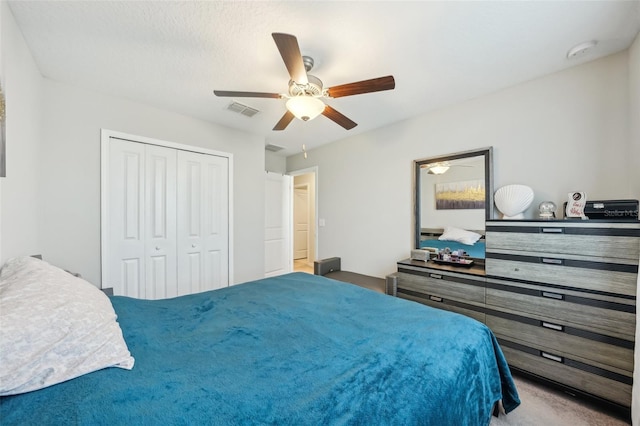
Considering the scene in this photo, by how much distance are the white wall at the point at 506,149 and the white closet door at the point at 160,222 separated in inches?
91.0

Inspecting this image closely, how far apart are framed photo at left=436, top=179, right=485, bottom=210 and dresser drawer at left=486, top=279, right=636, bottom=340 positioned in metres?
0.84

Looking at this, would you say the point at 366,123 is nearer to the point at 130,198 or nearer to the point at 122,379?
the point at 130,198

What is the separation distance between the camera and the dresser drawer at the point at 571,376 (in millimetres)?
1539

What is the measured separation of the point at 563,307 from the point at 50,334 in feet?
9.08

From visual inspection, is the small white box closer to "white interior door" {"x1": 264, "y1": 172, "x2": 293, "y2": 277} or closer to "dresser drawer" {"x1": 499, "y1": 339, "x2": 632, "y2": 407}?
"dresser drawer" {"x1": 499, "y1": 339, "x2": 632, "y2": 407}

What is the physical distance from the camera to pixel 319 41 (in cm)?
171

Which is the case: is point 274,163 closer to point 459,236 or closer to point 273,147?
point 273,147

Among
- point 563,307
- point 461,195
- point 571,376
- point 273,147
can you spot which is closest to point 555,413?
point 571,376

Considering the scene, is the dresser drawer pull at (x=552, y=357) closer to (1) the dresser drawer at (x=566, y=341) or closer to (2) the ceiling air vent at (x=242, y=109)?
(1) the dresser drawer at (x=566, y=341)

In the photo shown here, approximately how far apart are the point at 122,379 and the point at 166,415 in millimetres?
251

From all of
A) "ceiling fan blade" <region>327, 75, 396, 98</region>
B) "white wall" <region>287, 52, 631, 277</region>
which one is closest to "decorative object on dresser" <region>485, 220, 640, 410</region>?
"white wall" <region>287, 52, 631, 277</region>

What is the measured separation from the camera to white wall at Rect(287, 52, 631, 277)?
1895 millimetres

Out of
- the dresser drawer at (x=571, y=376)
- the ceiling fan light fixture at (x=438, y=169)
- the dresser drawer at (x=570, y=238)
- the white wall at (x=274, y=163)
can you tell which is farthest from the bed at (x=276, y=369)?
the white wall at (x=274, y=163)

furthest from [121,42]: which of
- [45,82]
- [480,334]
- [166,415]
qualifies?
[480,334]
